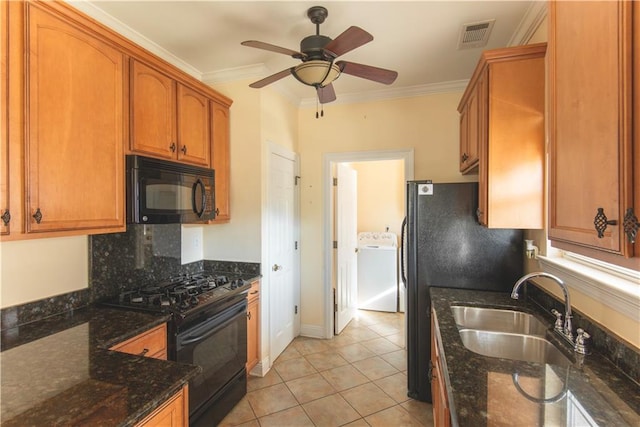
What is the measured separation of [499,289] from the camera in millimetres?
2178

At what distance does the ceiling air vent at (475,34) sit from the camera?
2.07 meters

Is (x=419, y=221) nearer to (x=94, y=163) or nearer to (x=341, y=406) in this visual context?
(x=341, y=406)

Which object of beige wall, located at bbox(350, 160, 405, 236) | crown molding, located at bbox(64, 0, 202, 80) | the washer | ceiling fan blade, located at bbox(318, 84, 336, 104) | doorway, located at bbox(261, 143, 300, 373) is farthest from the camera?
beige wall, located at bbox(350, 160, 405, 236)

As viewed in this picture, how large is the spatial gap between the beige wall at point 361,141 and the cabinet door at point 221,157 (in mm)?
999

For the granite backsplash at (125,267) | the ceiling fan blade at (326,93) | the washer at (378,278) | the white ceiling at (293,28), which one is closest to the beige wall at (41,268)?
the granite backsplash at (125,267)

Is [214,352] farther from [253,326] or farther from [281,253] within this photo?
[281,253]

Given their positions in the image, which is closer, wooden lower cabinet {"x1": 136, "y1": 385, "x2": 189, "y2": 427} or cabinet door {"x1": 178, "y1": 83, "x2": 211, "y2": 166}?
wooden lower cabinet {"x1": 136, "y1": 385, "x2": 189, "y2": 427}

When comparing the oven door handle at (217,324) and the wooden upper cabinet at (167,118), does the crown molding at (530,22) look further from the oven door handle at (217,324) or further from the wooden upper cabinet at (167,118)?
the oven door handle at (217,324)

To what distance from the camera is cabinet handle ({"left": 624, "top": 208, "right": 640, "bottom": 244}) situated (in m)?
0.67

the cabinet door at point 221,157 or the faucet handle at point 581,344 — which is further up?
the cabinet door at point 221,157

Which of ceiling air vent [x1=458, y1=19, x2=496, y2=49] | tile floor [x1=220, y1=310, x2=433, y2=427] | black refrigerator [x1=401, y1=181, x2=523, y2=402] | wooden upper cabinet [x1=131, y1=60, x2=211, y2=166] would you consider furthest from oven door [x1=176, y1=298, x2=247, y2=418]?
ceiling air vent [x1=458, y1=19, x2=496, y2=49]

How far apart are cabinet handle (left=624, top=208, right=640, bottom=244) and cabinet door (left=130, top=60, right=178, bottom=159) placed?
2.20 m

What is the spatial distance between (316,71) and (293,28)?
0.57 metres

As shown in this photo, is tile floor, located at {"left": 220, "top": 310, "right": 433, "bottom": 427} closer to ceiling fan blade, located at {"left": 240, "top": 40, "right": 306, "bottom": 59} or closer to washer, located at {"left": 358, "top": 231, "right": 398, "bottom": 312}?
washer, located at {"left": 358, "top": 231, "right": 398, "bottom": 312}
